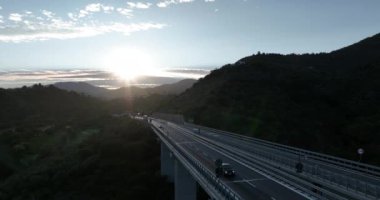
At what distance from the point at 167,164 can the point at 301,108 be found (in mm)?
50002

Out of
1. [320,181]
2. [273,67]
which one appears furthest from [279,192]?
[273,67]

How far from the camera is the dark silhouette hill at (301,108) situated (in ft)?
267

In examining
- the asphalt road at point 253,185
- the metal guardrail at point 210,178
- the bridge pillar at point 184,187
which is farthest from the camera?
the bridge pillar at point 184,187

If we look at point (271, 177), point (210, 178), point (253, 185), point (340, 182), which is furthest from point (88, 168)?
point (340, 182)

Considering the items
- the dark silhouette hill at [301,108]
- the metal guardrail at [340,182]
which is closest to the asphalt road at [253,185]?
the metal guardrail at [340,182]

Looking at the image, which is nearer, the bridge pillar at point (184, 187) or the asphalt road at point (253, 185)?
the asphalt road at point (253, 185)

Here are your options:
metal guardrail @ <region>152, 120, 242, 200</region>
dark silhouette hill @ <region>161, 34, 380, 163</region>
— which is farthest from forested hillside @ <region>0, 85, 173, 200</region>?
dark silhouette hill @ <region>161, 34, 380, 163</region>

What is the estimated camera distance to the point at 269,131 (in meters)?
81.8

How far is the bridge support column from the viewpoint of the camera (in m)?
61.7

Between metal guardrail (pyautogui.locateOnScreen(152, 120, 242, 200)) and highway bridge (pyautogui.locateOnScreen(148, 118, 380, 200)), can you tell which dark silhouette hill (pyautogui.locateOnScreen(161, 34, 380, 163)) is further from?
metal guardrail (pyautogui.locateOnScreen(152, 120, 242, 200))

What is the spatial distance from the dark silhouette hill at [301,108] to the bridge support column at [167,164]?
75.3 feet

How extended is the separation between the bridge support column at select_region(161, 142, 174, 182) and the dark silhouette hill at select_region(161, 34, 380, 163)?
75.3ft

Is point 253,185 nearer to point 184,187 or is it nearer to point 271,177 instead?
point 271,177

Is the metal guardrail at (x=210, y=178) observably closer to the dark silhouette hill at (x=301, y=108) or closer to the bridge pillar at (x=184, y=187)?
the bridge pillar at (x=184, y=187)
